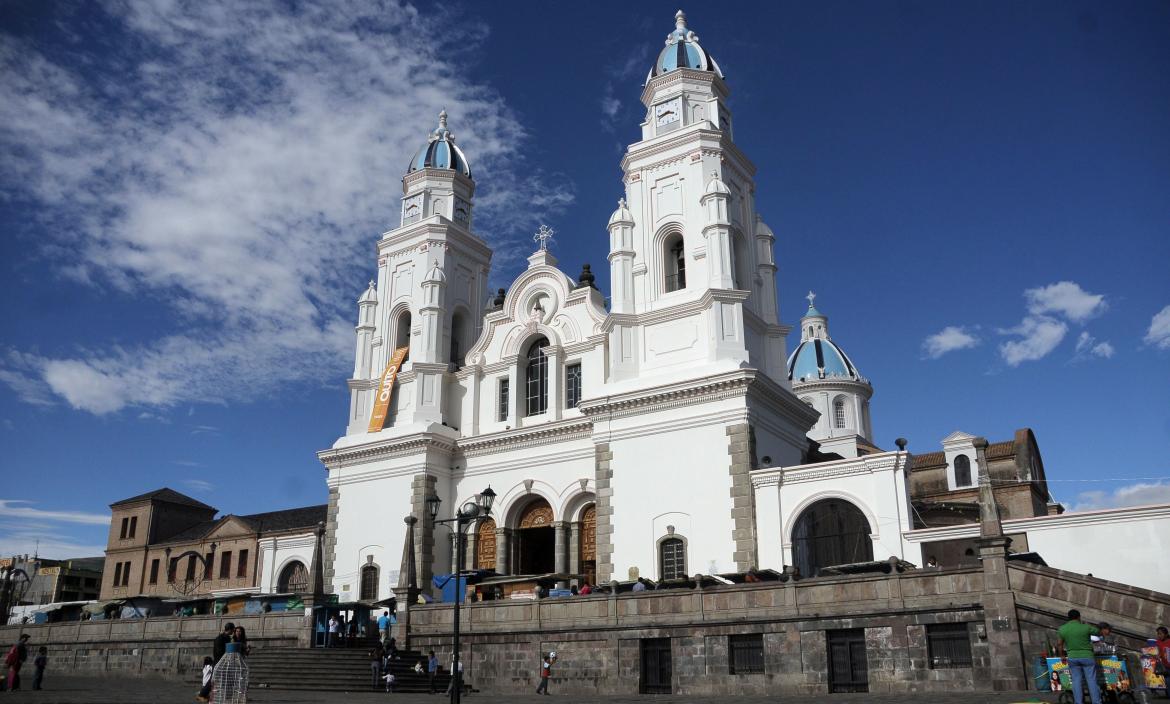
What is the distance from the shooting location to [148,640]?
104ft

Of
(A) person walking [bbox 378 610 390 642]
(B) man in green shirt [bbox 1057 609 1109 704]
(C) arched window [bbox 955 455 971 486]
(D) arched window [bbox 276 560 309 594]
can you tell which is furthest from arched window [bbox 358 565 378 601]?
(C) arched window [bbox 955 455 971 486]

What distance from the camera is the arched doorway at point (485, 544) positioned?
33906 millimetres

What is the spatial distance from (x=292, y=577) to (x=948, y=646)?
32.3 m

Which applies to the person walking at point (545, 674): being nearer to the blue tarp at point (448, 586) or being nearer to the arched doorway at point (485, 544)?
the blue tarp at point (448, 586)

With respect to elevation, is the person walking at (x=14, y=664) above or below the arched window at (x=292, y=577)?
below

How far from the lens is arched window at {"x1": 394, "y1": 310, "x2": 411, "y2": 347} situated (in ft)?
127

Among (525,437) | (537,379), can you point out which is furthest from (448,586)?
(537,379)

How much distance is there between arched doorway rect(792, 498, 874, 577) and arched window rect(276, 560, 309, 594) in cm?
2462

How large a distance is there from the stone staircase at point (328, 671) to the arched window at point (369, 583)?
7.52m

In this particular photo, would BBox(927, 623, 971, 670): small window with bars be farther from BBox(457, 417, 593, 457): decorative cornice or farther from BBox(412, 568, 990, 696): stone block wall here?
BBox(457, 417, 593, 457): decorative cornice

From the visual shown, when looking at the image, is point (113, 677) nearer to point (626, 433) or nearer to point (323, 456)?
point (323, 456)

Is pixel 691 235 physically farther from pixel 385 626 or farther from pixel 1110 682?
pixel 1110 682

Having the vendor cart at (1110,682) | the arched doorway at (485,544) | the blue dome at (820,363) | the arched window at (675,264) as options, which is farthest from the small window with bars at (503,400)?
the blue dome at (820,363)

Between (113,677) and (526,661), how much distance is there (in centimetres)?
1664
